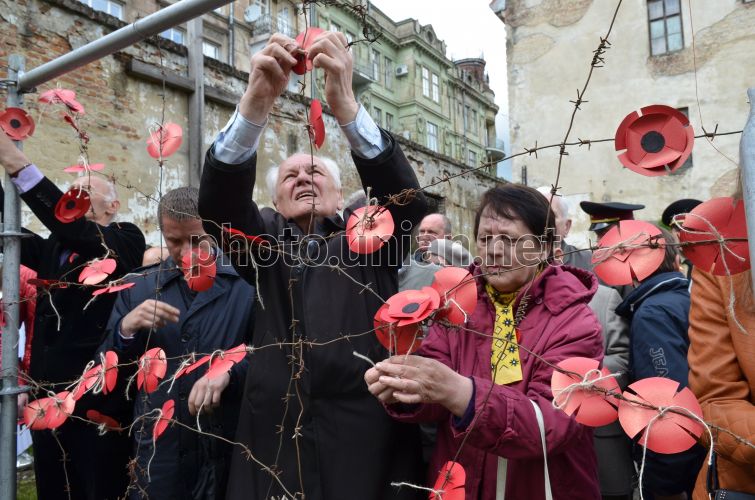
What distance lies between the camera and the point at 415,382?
1.19m

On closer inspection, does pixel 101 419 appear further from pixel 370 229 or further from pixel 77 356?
pixel 370 229

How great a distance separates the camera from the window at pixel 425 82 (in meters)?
31.9

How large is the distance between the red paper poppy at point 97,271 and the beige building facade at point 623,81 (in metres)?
11.0

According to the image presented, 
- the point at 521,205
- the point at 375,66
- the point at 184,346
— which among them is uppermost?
the point at 375,66

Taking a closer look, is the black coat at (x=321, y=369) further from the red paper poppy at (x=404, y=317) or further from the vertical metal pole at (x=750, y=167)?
the vertical metal pole at (x=750, y=167)

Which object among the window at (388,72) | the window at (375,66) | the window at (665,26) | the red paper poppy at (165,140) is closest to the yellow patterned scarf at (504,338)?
the red paper poppy at (165,140)

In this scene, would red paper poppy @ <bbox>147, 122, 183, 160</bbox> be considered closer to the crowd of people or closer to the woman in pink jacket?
the crowd of people

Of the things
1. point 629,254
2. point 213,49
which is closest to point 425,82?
point 213,49

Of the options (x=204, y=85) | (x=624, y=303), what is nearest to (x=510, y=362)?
(x=624, y=303)

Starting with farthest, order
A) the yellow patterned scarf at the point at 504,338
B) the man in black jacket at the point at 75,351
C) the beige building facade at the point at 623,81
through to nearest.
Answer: the beige building facade at the point at 623,81, the man in black jacket at the point at 75,351, the yellow patterned scarf at the point at 504,338

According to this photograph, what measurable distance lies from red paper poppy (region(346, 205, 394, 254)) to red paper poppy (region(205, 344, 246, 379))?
378 mm

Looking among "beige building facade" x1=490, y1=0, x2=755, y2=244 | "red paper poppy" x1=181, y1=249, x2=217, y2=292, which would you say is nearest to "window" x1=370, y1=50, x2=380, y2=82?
"beige building facade" x1=490, y1=0, x2=755, y2=244

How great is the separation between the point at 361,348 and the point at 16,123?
4.67 ft

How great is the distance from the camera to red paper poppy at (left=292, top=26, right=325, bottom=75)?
139cm
